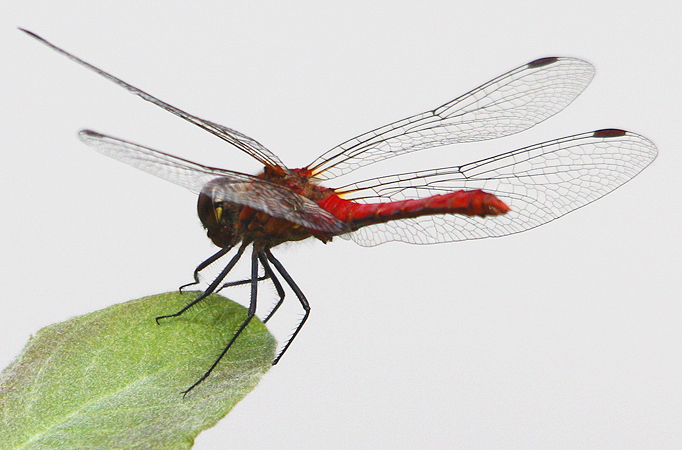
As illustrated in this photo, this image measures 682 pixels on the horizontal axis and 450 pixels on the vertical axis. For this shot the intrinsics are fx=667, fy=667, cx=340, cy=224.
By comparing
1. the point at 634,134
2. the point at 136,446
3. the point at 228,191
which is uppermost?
the point at 634,134

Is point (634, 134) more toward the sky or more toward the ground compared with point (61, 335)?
more toward the sky

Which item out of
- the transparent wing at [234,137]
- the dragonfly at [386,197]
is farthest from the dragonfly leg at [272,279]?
the transparent wing at [234,137]

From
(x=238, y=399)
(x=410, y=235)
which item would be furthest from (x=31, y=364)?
(x=410, y=235)

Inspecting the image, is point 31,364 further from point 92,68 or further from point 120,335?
point 92,68

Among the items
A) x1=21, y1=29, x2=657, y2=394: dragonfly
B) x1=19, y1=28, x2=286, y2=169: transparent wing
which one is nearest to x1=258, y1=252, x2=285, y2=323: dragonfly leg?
x1=21, y1=29, x2=657, y2=394: dragonfly

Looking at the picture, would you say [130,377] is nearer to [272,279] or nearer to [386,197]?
[272,279]

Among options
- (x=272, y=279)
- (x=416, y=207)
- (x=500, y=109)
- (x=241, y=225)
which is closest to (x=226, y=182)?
(x=241, y=225)
